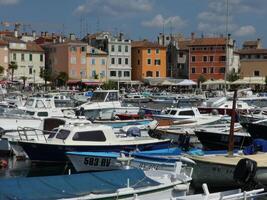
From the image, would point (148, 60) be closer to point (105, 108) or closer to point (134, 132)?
point (105, 108)

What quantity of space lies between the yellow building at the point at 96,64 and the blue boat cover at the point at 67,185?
88248 mm

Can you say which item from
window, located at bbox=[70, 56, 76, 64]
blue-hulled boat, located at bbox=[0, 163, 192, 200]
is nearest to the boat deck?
blue-hulled boat, located at bbox=[0, 163, 192, 200]

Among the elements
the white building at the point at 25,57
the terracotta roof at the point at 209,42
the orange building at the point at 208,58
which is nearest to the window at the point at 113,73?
the white building at the point at 25,57

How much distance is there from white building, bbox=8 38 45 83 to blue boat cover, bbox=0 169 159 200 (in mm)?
85833

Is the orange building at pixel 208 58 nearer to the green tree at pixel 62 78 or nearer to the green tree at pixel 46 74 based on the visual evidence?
the green tree at pixel 62 78

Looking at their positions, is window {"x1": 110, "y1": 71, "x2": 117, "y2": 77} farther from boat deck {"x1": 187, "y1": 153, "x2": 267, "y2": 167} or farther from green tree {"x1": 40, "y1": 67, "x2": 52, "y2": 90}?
boat deck {"x1": 187, "y1": 153, "x2": 267, "y2": 167}

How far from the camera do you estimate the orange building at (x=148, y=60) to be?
109125mm

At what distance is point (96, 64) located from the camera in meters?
105

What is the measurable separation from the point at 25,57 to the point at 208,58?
3392cm

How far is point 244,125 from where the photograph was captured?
28.7 metres

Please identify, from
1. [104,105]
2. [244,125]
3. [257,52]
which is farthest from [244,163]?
[257,52]

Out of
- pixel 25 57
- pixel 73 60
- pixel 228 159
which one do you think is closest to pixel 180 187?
pixel 228 159

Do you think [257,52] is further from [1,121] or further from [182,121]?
[1,121]

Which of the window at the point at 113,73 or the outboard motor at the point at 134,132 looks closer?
the outboard motor at the point at 134,132
